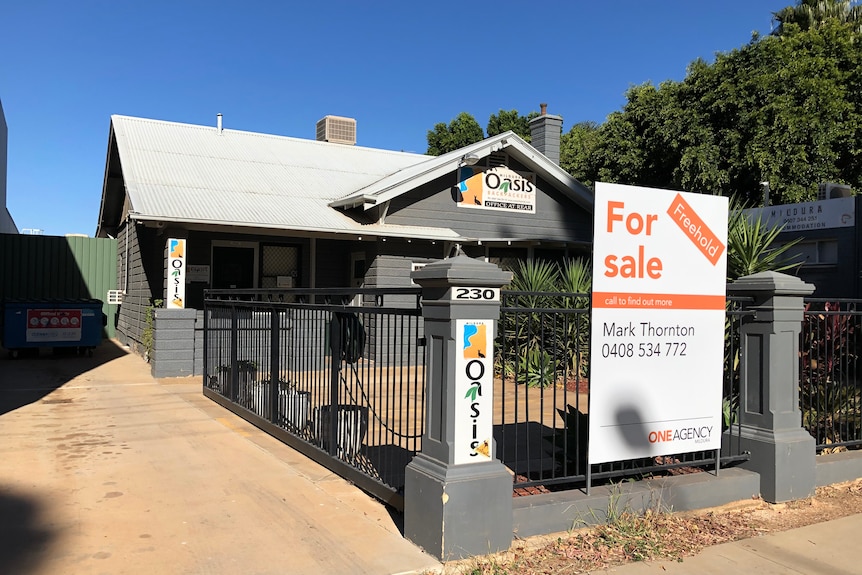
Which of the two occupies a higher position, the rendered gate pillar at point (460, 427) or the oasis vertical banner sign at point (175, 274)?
the oasis vertical banner sign at point (175, 274)

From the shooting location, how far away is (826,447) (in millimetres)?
6379

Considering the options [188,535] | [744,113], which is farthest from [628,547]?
[744,113]

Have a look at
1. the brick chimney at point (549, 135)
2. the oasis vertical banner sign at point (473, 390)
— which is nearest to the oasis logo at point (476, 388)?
the oasis vertical banner sign at point (473, 390)

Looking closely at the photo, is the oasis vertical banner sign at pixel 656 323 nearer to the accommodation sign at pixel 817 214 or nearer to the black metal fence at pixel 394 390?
the black metal fence at pixel 394 390

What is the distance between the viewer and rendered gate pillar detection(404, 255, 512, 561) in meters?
4.09

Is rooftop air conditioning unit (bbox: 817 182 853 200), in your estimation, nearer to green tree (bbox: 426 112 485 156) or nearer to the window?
the window

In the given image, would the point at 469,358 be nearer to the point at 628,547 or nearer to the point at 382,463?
the point at 628,547

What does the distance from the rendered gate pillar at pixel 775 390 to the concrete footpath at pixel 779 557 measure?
646 mm

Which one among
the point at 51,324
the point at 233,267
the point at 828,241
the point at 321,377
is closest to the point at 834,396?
the point at 321,377

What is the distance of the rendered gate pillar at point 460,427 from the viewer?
4.09 meters

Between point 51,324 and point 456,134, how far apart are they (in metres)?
33.3

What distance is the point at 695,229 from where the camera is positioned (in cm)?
523

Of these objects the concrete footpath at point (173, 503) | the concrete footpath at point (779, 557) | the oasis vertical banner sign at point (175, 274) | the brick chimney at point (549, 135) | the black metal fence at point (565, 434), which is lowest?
the concrete footpath at point (779, 557)

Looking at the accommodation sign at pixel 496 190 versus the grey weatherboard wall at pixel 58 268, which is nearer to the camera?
the accommodation sign at pixel 496 190
